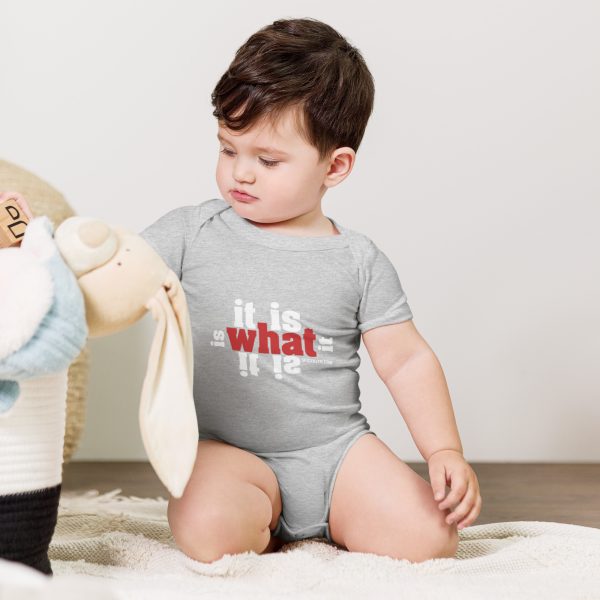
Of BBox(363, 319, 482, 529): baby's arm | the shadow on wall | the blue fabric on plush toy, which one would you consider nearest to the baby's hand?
BBox(363, 319, 482, 529): baby's arm

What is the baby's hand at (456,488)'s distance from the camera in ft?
3.43

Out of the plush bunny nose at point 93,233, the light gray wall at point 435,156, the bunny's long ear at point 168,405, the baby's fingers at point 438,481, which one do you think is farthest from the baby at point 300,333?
the light gray wall at point 435,156

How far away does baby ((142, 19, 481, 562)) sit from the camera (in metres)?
1.08

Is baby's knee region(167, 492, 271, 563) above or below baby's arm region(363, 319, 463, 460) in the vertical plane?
below

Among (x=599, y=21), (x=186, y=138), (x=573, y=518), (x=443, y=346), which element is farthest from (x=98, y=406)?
(x=599, y=21)

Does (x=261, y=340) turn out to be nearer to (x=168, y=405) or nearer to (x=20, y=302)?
(x=168, y=405)

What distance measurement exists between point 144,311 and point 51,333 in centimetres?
12

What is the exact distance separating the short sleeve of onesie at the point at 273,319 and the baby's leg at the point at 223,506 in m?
0.05

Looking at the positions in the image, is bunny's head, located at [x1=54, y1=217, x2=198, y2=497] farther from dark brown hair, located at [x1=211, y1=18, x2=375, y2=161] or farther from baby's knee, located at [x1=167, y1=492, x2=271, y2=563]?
dark brown hair, located at [x1=211, y1=18, x2=375, y2=161]

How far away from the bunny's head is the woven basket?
581 mm

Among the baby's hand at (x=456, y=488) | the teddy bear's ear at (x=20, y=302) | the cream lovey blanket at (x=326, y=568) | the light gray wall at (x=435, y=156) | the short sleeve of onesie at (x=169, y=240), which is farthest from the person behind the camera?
the light gray wall at (x=435, y=156)

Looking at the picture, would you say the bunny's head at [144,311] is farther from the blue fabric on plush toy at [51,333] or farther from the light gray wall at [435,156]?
the light gray wall at [435,156]

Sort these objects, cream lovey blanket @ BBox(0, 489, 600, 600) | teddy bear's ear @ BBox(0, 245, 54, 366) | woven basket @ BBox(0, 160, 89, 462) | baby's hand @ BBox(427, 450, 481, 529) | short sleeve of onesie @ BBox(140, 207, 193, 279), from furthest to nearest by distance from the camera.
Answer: woven basket @ BBox(0, 160, 89, 462)
short sleeve of onesie @ BBox(140, 207, 193, 279)
baby's hand @ BBox(427, 450, 481, 529)
cream lovey blanket @ BBox(0, 489, 600, 600)
teddy bear's ear @ BBox(0, 245, 54, 366)

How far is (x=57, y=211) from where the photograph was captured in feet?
4.76
